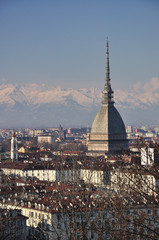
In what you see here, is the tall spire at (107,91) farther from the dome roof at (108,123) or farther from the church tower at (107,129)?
the dome roof at (108,123)

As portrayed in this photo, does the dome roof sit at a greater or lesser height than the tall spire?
lesser

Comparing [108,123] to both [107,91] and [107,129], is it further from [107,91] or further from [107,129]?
[107,91]

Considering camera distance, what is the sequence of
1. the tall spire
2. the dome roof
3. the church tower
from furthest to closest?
the tall spire → the dome roof → the church tower

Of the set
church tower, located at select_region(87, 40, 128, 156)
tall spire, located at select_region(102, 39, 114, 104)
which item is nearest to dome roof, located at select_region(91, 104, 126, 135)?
church tower, located at select_region(87, 40, 128, 156)

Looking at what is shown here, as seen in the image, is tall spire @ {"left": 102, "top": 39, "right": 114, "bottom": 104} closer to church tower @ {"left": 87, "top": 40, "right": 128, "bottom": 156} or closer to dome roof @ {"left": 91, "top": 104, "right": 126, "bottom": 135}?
church tower @ {"left": 87, "top": 40, "right": 128, "bottom": 156}

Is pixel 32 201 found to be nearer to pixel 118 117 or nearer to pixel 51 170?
pixel 51 170

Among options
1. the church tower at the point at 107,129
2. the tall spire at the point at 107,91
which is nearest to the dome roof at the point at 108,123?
the church tower at the point at 107,129

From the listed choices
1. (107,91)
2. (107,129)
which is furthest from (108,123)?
(107,91)

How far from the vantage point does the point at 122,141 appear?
136 m

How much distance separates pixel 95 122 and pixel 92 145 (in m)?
7.24

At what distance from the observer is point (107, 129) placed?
137875 mm

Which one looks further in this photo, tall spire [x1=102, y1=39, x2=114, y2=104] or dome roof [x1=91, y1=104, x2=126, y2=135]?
tall spire [x1=102, y1=39, x2=114, y2=104]

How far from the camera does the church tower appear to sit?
440 feet

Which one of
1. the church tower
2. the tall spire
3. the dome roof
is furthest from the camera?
the tall spire
